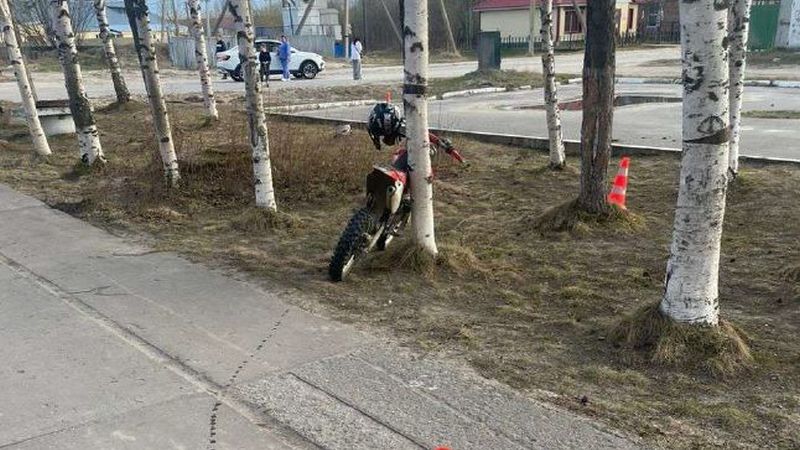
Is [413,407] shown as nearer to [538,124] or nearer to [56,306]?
[56,306]

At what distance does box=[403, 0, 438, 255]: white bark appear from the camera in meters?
5.45

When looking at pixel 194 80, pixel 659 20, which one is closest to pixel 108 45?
pixel 194 80

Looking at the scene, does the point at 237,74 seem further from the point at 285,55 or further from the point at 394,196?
the point at 394,196

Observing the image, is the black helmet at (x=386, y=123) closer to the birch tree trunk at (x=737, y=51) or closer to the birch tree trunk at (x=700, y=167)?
the birch tree trunk at (x=700, y=167)

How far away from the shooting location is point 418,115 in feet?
18.3

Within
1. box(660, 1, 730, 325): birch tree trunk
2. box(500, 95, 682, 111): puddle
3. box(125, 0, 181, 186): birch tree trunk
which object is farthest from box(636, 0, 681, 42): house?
box(660, 1, 730, 325): birch tree trunk

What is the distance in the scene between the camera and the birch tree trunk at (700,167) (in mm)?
3754

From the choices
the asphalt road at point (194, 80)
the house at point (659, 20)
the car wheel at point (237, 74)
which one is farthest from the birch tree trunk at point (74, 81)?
the house at point (659, 20)

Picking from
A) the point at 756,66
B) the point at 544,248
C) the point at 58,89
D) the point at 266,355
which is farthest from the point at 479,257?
the point at 756,66

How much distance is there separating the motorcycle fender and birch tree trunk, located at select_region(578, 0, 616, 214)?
2.18 m

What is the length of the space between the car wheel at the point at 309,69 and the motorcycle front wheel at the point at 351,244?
26.8 meters

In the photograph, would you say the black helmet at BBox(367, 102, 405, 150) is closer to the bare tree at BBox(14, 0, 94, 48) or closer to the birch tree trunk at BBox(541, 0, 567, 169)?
the birch tree trunk at BBox(541, 0, 567, 169)

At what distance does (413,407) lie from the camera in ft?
11.7

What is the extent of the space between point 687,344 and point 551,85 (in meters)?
5.57
